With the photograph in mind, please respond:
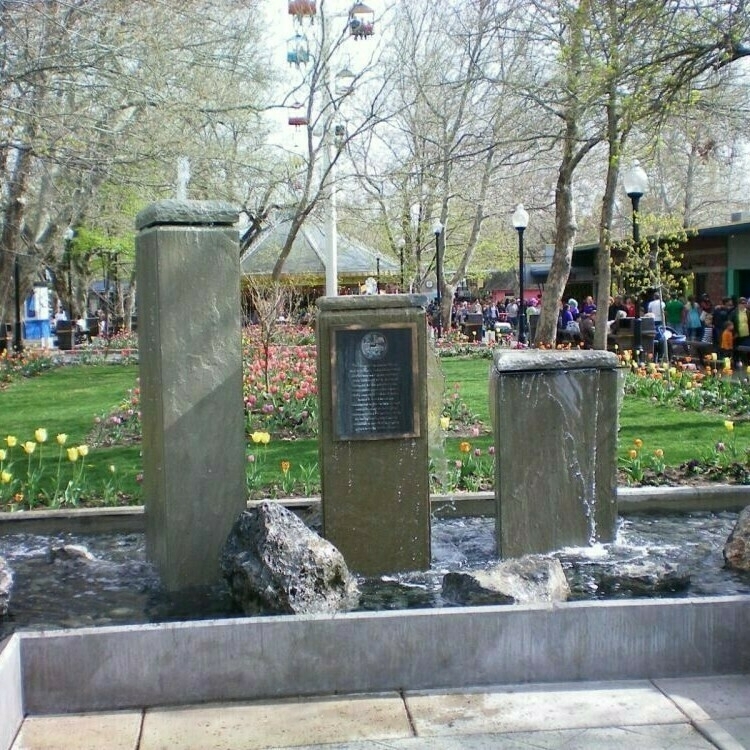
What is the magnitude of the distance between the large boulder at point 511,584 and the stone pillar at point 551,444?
2.59 ft

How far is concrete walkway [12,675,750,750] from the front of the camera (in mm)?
3994

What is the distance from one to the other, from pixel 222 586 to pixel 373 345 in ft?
5.35

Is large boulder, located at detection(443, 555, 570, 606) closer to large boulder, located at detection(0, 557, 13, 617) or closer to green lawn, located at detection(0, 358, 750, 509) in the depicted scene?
large boulder, located at detection(0, 557, 13, 617)

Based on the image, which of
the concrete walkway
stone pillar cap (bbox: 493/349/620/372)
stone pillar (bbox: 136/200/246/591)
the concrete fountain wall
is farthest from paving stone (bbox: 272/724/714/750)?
stone pillar cap (bbox: 493/349/620/372)

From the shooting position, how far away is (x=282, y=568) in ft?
17.9

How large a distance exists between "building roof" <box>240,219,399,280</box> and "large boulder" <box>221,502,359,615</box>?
35968 millimetres

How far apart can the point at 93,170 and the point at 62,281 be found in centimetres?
3169

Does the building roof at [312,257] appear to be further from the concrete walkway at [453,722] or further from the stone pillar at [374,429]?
the concrete walkway at [453,722]

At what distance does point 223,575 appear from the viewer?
18.9 ft

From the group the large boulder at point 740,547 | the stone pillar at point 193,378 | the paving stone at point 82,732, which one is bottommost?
the paving stone at point 82,732

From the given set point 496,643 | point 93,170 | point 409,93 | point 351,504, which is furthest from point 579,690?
point 409,93

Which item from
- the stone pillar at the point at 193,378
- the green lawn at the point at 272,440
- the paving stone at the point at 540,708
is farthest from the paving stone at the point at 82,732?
the green lawn at the point at 272,440

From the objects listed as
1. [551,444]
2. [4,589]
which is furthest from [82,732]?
[551,444]

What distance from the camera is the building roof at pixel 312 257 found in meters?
42.9
